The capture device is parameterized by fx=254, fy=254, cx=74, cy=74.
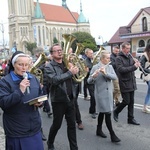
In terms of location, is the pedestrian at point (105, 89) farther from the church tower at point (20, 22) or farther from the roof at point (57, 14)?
the roof at point (57, 14)

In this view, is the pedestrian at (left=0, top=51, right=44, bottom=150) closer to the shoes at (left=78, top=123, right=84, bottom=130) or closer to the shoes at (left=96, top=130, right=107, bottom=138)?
the shoes at (left=96, top=130, right=107, bottom=138)

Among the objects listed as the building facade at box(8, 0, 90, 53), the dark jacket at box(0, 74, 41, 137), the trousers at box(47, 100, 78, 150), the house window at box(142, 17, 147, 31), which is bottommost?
the trousers at box(47, 100, 78, 150)

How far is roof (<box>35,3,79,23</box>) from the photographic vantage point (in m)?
116

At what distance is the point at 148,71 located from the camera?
6.48 metres

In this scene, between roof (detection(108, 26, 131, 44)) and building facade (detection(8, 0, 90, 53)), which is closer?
roof (detection(108, 26, 131, 44))

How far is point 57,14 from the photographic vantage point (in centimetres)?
12081

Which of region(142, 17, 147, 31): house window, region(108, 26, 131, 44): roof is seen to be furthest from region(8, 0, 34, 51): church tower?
region(142, 17, 147, 31): house window

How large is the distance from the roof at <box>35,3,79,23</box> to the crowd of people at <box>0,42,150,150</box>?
10972cm

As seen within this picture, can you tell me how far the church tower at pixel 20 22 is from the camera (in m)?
105

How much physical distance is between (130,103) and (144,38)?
114ft

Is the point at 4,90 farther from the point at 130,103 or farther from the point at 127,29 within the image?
the point at 127,29

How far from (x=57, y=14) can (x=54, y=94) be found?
120380 mm

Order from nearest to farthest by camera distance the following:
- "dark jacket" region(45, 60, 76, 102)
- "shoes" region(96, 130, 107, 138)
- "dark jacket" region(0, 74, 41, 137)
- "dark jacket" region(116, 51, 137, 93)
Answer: "dark jacket" region(0, 74, 41, 137)
"dark jacket" region(45, 60, 76, 102)
"shoes" region(96, 130, 107, 138)
"dark jacket" region(116, 51, 137, 93)

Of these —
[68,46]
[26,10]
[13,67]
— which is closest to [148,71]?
[68,46]
